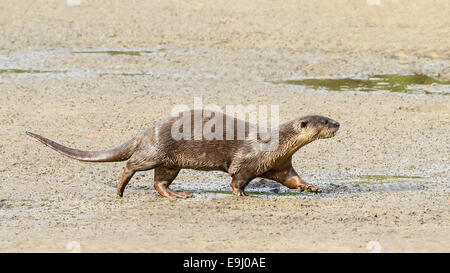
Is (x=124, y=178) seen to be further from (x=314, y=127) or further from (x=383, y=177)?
(x=383, y=177)

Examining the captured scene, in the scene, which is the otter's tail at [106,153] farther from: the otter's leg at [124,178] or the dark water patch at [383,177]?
the dark water patch at [383,177]

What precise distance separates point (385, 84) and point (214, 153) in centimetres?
608

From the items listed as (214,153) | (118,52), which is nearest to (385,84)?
(118,52)

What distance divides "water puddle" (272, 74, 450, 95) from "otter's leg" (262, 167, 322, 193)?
5108mm

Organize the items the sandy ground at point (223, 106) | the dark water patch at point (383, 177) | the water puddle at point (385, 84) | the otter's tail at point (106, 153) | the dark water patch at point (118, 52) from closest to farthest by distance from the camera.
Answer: the sandy ground at point (223, 106), the otter's tail at point (106, 153), the dark water patch at point (383, 177), the water puddle at point (385, 84), the dark water patch at point (118, 52)

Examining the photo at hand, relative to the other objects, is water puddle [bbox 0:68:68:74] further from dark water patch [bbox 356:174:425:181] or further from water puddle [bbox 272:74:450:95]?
dark water patch [bbox 356:174:425:181]

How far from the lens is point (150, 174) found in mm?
8875

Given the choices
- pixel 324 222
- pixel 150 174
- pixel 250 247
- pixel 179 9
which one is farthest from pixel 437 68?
pixel 250 247

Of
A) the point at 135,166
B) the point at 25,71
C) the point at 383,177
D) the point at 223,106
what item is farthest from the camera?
the point at 25,71

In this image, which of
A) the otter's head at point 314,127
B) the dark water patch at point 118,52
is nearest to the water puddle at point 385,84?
the dark water patch at point 118,52

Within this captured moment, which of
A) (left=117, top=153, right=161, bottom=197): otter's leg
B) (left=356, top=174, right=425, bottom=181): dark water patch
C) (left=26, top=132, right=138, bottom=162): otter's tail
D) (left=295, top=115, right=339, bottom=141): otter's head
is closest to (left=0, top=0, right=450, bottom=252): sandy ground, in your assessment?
(left=356, top=174, right=425, bottom=181): dark water patch

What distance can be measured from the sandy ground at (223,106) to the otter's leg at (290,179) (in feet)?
0.40

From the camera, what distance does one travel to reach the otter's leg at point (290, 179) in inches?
317

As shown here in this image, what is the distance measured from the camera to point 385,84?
528 inches
